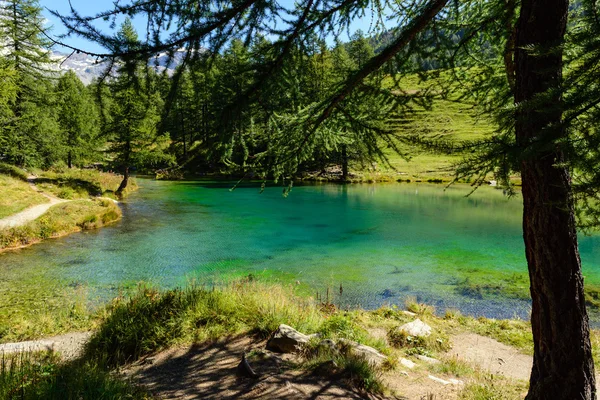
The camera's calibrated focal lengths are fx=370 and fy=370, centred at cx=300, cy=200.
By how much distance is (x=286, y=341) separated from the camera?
19.6ft

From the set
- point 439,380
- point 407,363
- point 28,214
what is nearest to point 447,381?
point 439,380

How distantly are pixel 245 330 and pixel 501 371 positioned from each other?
4868 millimetres

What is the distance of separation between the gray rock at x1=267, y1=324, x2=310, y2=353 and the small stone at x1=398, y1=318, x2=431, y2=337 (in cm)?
327

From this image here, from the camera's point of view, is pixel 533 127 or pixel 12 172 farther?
pixel 12 172

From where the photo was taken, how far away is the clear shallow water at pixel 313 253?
12.5 m

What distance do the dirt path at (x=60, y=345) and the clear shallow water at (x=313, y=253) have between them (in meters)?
3.58

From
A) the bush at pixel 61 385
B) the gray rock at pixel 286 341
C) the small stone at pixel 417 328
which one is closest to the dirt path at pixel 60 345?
the bush at pixel 61 385

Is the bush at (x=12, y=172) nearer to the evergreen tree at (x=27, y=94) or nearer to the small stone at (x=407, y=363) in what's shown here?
the evergreen tree at (x=27, y=94)

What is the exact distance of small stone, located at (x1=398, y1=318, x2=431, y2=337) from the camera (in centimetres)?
823

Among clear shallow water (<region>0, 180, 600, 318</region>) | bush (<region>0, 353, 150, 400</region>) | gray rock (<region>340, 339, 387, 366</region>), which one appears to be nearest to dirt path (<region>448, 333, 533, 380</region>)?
gray rock (<region>340, 339, 387, 366</region>)

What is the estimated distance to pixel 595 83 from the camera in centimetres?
239

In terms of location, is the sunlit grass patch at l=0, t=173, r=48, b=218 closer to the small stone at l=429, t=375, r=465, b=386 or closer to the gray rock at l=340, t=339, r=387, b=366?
the gray rock at l=340, t=339, r=387, b=366

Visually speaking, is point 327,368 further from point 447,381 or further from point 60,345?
point 60,345

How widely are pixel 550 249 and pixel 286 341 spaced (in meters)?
3.97
